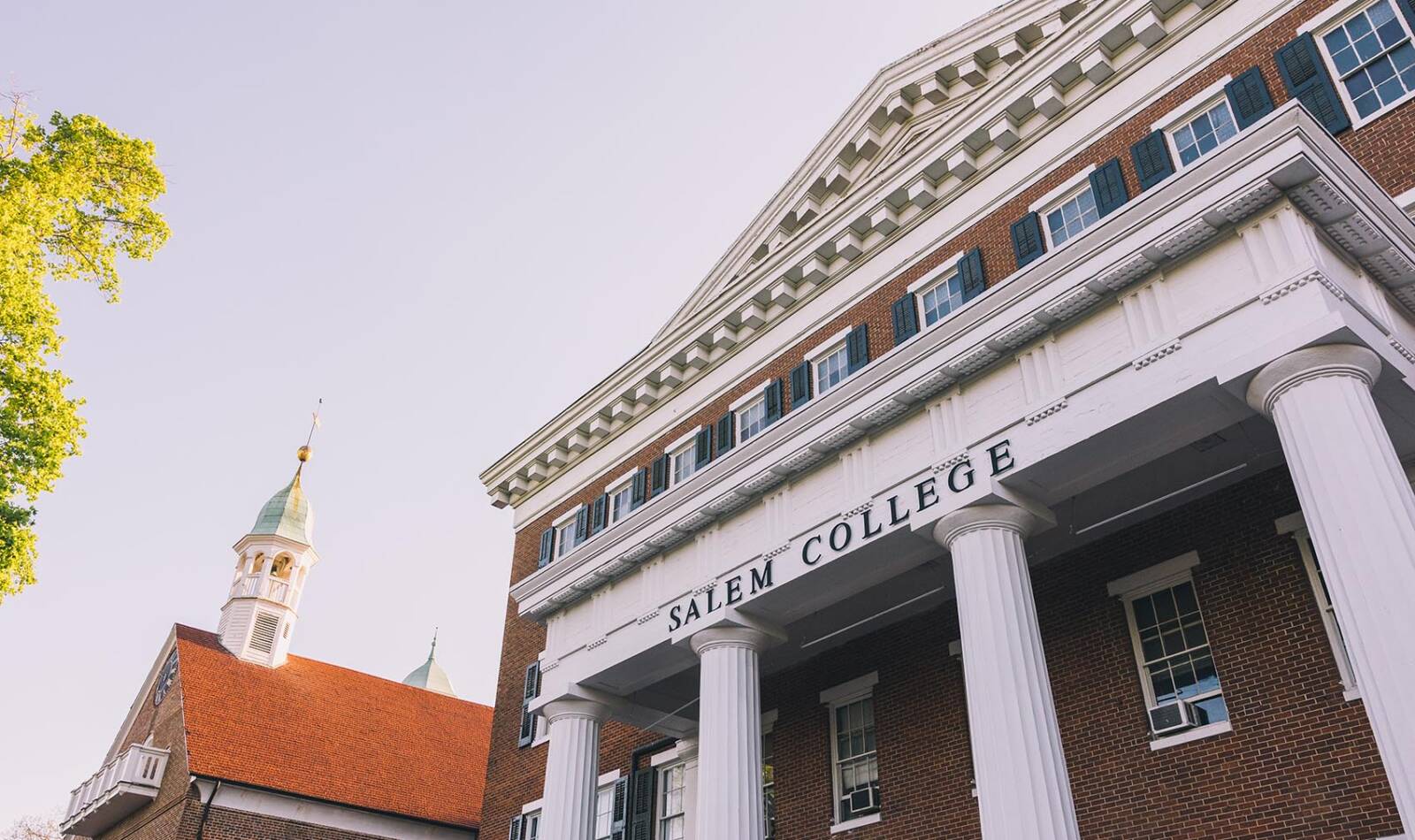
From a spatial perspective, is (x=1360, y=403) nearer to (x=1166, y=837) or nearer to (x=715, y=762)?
(x=1166, y=837)

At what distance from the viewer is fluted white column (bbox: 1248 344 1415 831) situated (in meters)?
9.50

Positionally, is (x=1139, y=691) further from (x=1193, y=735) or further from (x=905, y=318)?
(x=905, y=318)

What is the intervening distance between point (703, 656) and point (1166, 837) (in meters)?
7.14

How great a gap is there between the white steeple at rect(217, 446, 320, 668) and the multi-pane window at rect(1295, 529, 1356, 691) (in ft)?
137

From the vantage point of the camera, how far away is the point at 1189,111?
17.0m

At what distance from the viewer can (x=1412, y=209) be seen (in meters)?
14.0

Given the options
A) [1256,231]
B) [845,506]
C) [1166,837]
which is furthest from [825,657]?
[1256,231]

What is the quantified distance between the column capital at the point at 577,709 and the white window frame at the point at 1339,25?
50.5 ft

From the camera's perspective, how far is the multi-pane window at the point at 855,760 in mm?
18828

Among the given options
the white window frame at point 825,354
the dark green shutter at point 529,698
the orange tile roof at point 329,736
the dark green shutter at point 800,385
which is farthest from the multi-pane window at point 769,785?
the orange tile roof at point 329,736

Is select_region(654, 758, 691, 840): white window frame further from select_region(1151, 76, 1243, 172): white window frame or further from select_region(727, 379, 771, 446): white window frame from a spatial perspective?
select_region(1151, 76, 1243, 172): white window frame

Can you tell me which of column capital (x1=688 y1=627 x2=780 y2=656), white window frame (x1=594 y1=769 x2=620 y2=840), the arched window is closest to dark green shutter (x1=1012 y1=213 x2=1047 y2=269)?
column capital (x1=688 y1=627 x2=780 y2=656)

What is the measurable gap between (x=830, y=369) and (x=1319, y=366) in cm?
1130

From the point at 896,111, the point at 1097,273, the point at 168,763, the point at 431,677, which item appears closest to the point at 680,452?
the point at 896,111
